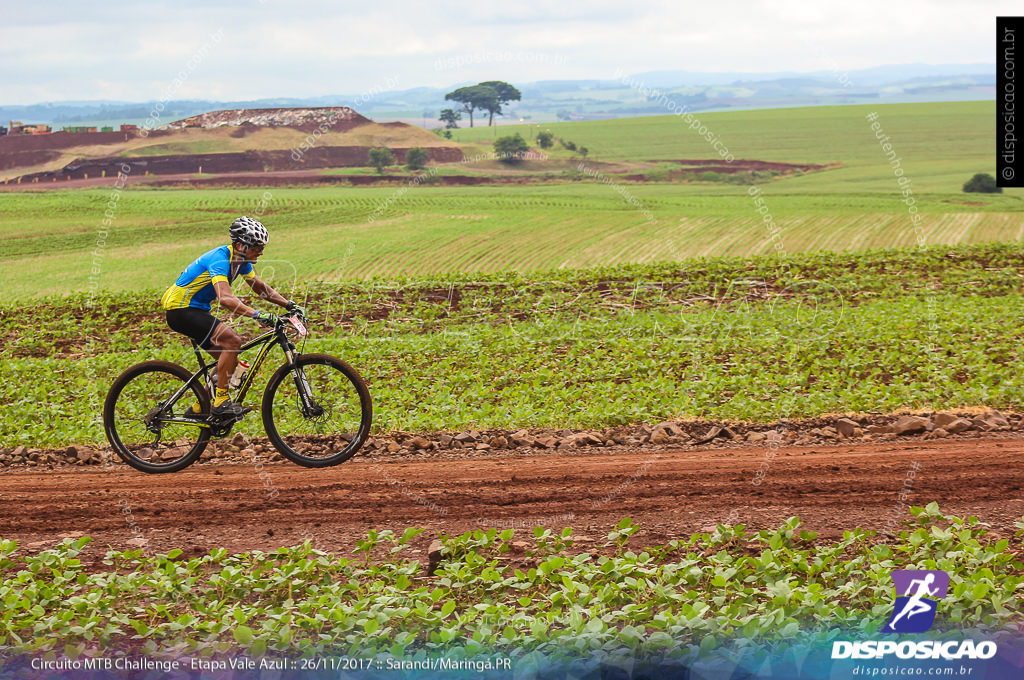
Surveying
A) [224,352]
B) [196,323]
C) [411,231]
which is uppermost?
[411,231]

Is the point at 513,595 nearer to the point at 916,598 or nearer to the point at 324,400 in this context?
the point at 916,598

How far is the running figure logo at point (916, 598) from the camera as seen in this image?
6.31m

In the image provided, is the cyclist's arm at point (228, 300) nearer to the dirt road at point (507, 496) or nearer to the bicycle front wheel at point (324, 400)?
the bicycle front wheel at point (324, 400)

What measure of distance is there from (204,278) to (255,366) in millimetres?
1204

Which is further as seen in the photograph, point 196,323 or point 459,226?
point 459,226

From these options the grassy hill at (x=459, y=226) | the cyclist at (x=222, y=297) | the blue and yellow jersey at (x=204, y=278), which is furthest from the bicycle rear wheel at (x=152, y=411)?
the grassy hill at (x=459, y=226)

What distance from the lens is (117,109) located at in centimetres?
4638

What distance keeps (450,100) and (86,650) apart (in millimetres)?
43620

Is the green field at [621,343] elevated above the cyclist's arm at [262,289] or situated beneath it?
situated beneath

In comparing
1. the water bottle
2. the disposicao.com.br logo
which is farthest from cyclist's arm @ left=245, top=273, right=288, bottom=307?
the disposicao.com.br logo

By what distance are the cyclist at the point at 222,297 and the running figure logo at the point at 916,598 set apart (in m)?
6.62

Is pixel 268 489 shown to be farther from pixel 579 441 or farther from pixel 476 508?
pixel 579 441

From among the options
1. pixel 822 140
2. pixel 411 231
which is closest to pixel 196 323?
pixel 411 231

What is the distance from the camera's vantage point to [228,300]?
9148 mm
